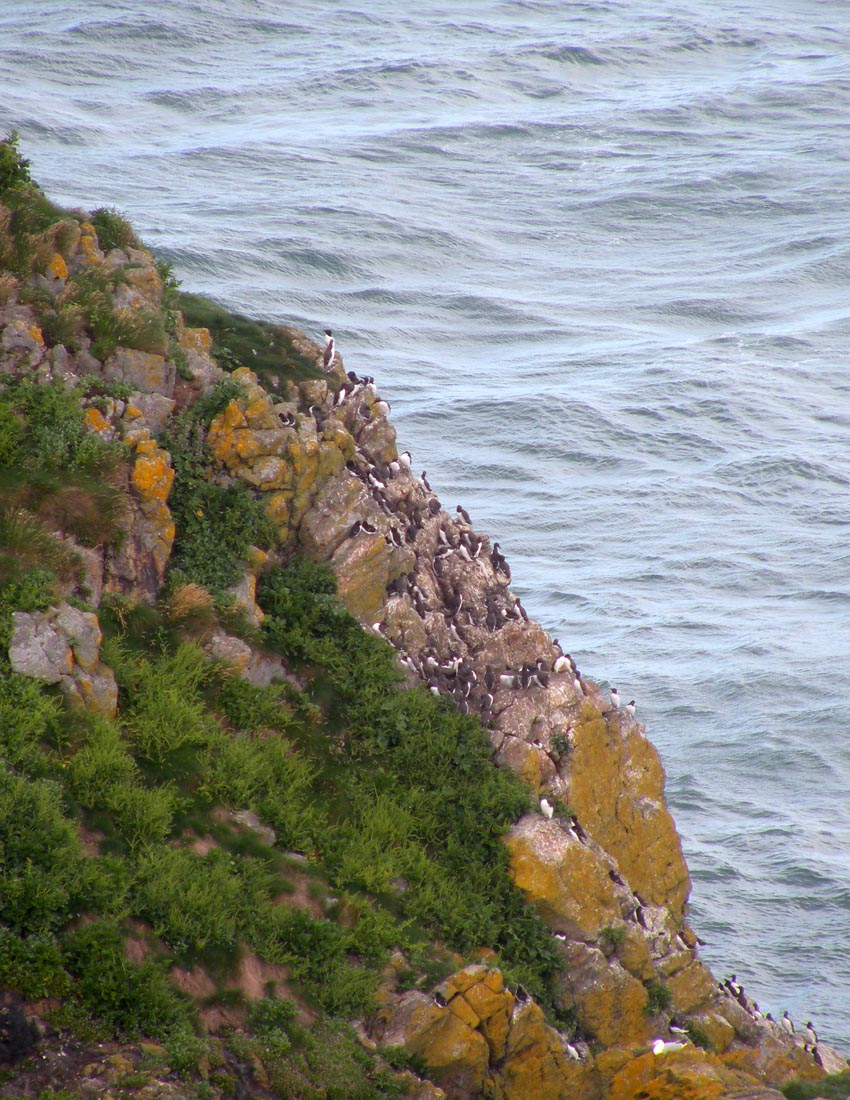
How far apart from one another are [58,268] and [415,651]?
7368mm

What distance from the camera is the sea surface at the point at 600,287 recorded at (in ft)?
113

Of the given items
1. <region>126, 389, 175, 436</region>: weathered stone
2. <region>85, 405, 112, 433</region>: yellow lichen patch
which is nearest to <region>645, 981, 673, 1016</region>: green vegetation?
<region>126, 389, 175, 436</region>: weathered stone

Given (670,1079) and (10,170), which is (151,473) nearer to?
(10,170)

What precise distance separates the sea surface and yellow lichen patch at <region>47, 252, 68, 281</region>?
20427mm

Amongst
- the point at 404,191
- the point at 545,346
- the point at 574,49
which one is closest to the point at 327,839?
the point at 545,346

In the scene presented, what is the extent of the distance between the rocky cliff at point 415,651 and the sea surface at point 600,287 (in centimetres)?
1119

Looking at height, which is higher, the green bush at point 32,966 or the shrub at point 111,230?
the shrub at point 111,230

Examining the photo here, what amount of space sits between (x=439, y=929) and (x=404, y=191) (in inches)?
2593

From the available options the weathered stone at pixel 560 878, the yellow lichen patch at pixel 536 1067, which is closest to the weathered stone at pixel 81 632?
the weathered stone at pixel 560 878

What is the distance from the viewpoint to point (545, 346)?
58469 millimetres

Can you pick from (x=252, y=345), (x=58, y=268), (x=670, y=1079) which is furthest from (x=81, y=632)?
(x=670, y=1079)

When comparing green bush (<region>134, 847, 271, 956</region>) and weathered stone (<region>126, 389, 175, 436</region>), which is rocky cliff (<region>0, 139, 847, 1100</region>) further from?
green bush (<region>134, 847, 271, 956</region>)

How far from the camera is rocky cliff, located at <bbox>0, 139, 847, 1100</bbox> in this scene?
12422mm

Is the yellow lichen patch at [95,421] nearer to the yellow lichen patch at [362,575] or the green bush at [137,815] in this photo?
the yellow lichen patch at [362,575]
